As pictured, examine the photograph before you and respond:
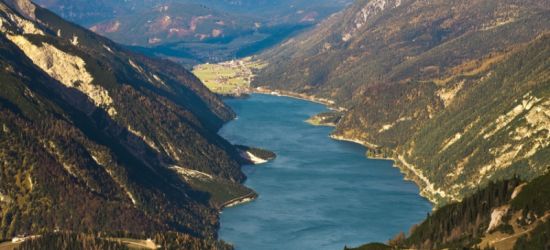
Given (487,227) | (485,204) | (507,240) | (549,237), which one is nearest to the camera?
(549,237)

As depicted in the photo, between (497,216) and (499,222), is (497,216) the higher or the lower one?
the higher one

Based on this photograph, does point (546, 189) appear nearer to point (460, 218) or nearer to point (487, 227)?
point (487, 227)

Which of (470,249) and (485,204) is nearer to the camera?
(470,249)

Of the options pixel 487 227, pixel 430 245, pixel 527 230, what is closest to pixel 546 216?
pixel 527 230

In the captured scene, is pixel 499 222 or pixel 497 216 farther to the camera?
pixel 497 216

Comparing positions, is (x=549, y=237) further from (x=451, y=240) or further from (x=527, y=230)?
(x=451, y=240)

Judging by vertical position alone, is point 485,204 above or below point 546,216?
above

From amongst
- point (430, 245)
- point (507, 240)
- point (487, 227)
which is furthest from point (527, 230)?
point (430, 245)

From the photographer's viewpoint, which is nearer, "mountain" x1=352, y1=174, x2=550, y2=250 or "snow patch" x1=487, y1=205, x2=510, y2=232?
"mountain" x1=352, y1=174, x2=550, y2=250

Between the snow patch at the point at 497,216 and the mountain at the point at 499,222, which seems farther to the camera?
the snow patch at the point at 497,216

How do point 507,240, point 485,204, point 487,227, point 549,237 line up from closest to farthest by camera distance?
1. point 549,237
2. point 507,240
3. point 487,227
4. point 485,204
